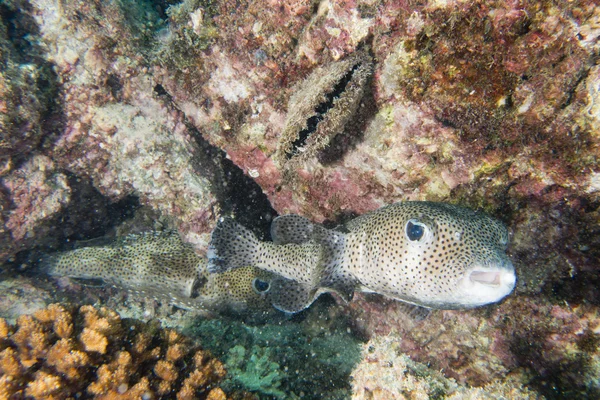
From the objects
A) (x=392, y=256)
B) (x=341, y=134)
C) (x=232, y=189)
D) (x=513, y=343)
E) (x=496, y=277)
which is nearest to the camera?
(x=496, y=277)

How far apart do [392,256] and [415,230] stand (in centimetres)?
38

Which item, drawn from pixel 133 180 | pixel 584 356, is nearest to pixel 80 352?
pixel 133 180

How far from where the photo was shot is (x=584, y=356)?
3283 millimetres

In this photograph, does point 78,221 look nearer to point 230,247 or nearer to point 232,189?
point 232,189

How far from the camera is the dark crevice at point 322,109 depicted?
324cm

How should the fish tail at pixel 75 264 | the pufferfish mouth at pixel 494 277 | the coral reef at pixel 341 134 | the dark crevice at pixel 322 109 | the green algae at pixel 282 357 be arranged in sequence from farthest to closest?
the fish tail at pixel 75 264
the green algae at pixel 282 357
the dark crevice at pixel 322 109
the coral reef at pixel 341 134
the pufferfish mouth at pixel 494 277

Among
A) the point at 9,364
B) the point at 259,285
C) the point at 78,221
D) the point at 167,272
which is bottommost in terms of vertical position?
the point at 259,285

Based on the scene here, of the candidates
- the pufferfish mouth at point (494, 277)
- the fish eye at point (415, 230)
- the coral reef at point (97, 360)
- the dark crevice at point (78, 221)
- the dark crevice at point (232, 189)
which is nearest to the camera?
the pufferfish mouth at point (494, 277)

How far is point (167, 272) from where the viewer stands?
525 centimetres

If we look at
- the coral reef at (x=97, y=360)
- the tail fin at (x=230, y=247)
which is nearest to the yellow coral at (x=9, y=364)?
the coral reef at (x=97, y=360)

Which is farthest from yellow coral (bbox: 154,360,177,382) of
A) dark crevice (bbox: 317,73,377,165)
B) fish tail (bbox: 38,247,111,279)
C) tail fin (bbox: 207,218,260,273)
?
dark crevice (bbox: 317,73,377,165)

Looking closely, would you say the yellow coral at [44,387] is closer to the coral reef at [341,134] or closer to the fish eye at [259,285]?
the coral reef at [341,134]

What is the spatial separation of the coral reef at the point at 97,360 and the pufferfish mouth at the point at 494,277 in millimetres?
Answer: 2786

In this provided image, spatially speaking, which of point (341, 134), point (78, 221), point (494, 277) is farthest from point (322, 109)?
point (78, 221)
